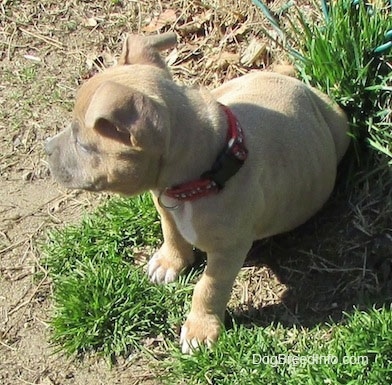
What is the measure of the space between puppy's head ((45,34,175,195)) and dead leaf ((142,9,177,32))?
178 cm

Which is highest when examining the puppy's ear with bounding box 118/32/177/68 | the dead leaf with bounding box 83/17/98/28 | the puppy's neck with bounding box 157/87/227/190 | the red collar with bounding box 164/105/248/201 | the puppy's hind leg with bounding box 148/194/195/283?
the puppy's ear with bounding box 118/32/177/68

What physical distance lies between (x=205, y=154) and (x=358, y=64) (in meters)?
1.27

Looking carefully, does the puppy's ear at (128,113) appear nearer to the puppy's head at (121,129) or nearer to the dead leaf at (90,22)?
the puppy's head at (121,129)

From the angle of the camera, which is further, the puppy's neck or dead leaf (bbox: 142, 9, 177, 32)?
dead leaf (bbox: 142, 9, 177, 32)

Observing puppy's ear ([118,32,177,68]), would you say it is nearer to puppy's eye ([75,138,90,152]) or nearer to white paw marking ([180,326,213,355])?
puppy's eye ([75,138,90,152])

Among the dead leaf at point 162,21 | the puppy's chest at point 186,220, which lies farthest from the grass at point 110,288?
the dead leaf at point 162,21

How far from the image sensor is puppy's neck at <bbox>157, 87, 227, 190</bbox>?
362 centimetres

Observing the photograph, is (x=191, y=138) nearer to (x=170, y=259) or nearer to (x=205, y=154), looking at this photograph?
(x=205, y=154)

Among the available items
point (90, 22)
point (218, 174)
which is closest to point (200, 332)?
point (218, 174)

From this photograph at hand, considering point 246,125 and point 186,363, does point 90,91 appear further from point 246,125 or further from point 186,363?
point 186,363

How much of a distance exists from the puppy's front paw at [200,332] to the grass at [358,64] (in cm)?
129

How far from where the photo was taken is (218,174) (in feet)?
12.2

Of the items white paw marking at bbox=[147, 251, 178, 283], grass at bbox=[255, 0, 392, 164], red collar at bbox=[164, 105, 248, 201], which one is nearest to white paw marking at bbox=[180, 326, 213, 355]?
white paw marking at bbox=[147, 251, 178, 283]

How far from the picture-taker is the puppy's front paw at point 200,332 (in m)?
4.18
